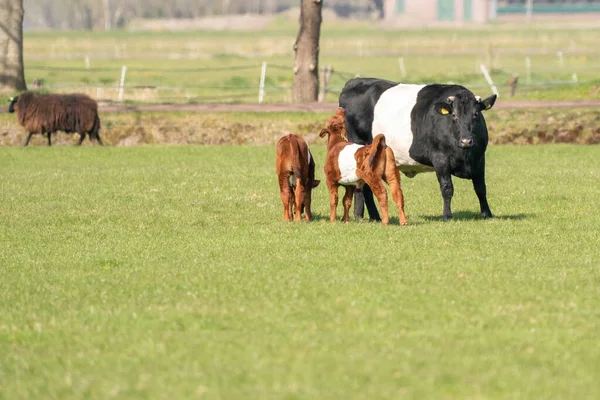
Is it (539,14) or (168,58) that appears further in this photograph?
(539,14)

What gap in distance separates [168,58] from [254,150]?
178 ft

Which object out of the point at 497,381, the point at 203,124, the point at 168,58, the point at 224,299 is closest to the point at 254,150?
the point at 203,124

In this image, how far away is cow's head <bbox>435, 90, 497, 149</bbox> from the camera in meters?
14.4

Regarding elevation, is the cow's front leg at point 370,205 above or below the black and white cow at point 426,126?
below

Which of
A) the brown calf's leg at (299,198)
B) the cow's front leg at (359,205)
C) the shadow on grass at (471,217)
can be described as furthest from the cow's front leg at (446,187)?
the brown calf's leg at (299,198)

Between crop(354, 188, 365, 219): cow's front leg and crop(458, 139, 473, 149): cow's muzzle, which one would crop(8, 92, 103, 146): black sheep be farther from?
crop(458, 139, 473, 149): cow's muzzle

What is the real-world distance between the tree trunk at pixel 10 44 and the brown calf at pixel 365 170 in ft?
76.6

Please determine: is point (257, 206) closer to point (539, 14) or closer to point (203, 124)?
point (203, 124)

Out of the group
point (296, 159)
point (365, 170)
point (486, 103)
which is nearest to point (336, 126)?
point (296, 159)

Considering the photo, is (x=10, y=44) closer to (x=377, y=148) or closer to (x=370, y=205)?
(x=370, y=205)

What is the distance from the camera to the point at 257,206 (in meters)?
17.3

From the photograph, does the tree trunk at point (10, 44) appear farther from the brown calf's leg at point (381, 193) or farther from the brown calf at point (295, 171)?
the brown calf's leg at point (381, 193)

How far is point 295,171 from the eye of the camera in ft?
46.5

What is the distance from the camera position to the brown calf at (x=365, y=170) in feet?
44.9
